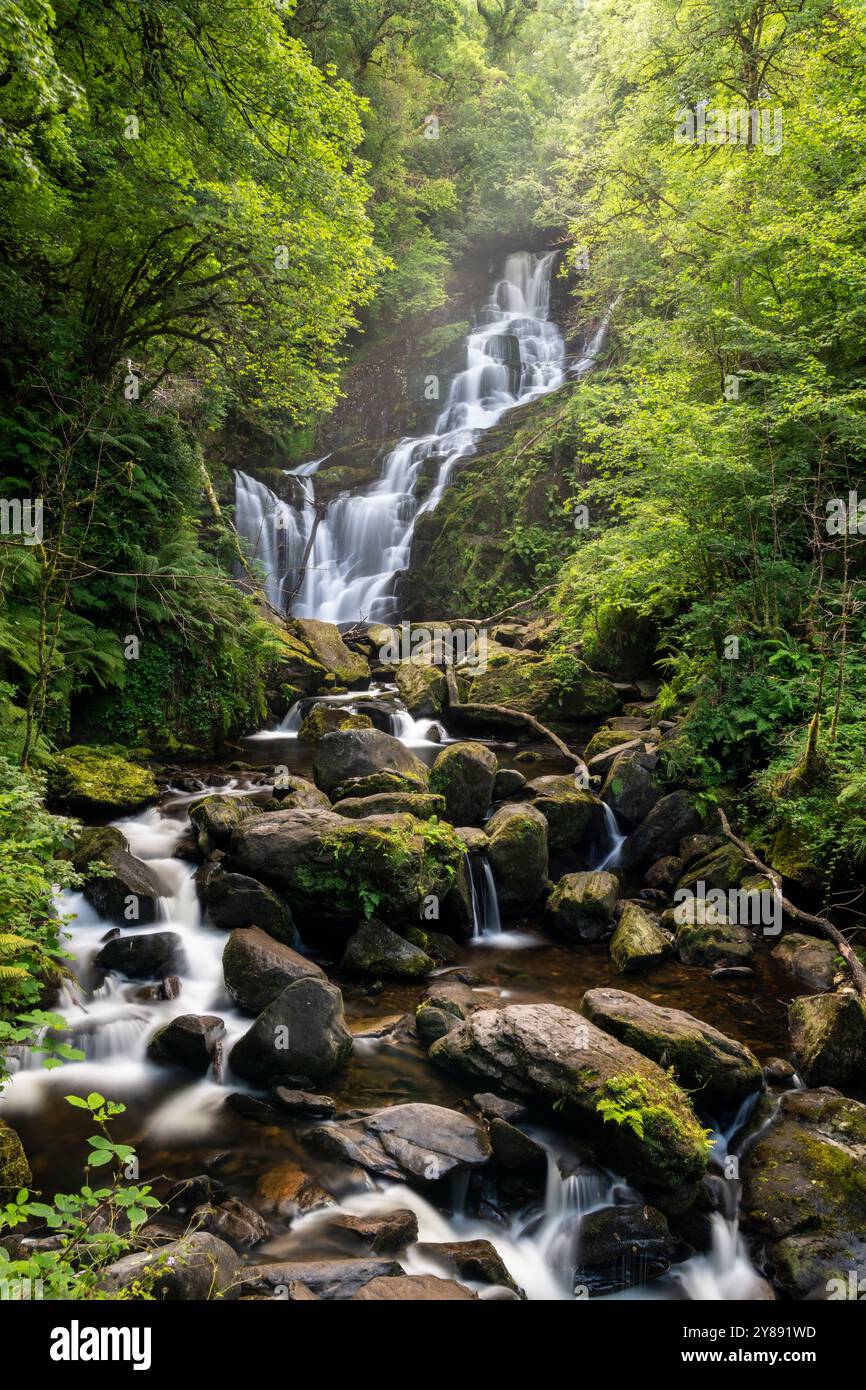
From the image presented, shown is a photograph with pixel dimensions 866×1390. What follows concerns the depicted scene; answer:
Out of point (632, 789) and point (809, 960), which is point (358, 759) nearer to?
point (632, 789)

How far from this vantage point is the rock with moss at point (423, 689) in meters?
13.3

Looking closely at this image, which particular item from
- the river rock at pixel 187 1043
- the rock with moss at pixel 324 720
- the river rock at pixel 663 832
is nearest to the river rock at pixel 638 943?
the river rock at pixel 663 832

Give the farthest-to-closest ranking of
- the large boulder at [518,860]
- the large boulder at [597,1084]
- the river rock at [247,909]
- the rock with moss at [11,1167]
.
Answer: the large boulder at [518,860] → the river rock at [247,909] → the large boulder at [597,1084] → the rock with moss at [11,1167]

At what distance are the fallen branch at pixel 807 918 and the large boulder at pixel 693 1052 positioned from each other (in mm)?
1349

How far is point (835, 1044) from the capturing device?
5.35 m

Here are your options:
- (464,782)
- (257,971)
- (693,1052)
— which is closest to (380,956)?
(257,971)

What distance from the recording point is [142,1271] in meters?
2.96

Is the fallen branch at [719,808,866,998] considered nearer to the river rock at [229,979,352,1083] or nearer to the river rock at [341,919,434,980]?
the river rock at [341,919,434,980]

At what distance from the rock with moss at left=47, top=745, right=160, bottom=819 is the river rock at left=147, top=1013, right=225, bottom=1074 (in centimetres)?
342

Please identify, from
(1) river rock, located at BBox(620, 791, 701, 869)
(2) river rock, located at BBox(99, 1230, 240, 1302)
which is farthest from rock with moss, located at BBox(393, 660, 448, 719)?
(2) river rock, located at BBox(99, 1230, 240, 1302)

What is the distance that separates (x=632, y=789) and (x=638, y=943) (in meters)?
2.72

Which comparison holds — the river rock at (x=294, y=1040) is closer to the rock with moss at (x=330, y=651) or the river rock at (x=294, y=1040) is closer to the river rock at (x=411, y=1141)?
the river rock at (x=411, y=1141)

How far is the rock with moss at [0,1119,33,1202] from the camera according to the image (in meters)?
3.83

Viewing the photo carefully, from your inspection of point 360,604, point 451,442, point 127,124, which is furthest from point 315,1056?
point 451,442
